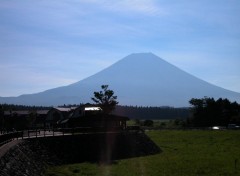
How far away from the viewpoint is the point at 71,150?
42312 mm

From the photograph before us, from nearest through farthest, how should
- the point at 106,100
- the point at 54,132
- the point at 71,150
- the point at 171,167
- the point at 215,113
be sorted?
the point at 171,167
the point at 71,150
the point at 54,132
the point at 106,100
the point at 215,113

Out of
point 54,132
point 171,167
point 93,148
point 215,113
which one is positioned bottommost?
point 171,167

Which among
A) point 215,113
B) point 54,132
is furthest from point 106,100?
point 215,113

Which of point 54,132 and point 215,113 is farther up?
point 215,113

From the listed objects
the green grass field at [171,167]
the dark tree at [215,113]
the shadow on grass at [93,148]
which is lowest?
the green grass field at [171,167]

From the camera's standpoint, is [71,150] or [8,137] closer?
[8,137]

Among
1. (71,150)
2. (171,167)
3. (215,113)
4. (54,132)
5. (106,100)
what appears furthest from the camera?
(215,113)

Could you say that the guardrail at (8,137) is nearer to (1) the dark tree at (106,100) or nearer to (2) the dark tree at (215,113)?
(1) the dark tree at (106,100)

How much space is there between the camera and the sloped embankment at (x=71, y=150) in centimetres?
2783

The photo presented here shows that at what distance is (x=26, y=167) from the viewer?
28.8 meters

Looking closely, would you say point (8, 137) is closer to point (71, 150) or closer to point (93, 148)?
point (71, 150)

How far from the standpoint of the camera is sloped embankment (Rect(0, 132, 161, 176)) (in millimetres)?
27830

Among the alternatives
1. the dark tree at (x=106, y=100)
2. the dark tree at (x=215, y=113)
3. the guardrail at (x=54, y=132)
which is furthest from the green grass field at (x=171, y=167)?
the dark tree at (x=215, y=113)

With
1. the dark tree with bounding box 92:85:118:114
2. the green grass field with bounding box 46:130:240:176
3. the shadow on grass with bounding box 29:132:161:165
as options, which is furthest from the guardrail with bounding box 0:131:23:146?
the dark tree with bounding box 92:85:118:114
